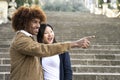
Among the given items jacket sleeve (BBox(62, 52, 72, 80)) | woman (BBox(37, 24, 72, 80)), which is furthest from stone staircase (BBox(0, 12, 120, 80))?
woman (BBox(37, 24, 72, 80))

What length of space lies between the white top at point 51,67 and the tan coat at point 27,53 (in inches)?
15.0

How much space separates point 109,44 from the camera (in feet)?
40.6

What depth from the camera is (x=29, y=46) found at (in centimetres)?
320

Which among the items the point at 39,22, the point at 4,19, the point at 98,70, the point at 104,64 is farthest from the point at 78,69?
the point at 4,19

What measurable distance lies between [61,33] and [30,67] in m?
10.9

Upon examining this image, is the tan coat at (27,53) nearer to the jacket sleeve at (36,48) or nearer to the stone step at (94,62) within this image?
the jacket sleeve at (36,48)

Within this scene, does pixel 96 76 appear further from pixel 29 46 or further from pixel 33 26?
pixel 29 46

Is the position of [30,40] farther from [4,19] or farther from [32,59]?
[4,19]

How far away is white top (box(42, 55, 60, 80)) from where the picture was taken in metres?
3.69

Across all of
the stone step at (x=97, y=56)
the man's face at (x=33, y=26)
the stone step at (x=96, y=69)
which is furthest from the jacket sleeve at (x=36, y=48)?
the stone step at (x=97, y=56)

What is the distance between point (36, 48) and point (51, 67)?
554 mm

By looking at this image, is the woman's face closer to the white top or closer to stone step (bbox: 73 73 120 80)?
the white top

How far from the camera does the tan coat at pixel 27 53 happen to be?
3.21m

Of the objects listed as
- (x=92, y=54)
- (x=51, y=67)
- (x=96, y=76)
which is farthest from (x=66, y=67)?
(x=92, y=54)
